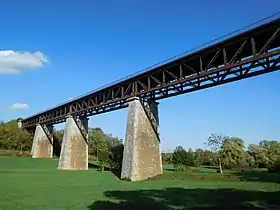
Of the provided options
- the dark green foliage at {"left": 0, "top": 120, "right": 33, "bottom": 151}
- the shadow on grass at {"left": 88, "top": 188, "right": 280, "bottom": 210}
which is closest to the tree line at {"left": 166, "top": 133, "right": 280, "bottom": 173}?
the shadow on grass at {"left": 88, "top": 188, "right": 280, "bottom": 210}

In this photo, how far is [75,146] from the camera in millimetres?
55969

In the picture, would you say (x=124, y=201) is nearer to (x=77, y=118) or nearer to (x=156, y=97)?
(x=156, y=97)

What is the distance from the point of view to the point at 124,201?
1917 centimetres

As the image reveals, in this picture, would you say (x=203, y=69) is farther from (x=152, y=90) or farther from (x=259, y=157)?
(x=259, y=157)

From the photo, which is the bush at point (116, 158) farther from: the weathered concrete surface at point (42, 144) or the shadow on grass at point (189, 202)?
the weathered concrete surface at point (42, 144)

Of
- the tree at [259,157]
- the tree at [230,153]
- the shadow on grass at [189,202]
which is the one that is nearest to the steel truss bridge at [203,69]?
the shadow on grass at [189,202]

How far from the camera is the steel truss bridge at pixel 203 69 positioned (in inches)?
1006

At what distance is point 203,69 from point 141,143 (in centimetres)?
1145

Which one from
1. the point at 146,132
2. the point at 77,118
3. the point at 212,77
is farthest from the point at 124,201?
the point at 77,118

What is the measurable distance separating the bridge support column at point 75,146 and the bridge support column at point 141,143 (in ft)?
62.8

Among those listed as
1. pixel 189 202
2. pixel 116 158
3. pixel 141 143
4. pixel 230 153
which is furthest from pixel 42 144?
pixel 189 202

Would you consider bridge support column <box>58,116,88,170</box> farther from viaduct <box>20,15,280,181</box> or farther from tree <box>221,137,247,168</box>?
tree <box>221,137,247,168</box>

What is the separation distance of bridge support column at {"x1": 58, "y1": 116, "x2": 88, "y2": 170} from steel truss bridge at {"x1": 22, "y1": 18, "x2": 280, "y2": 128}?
17.8 ft

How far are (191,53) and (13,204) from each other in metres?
22.1
